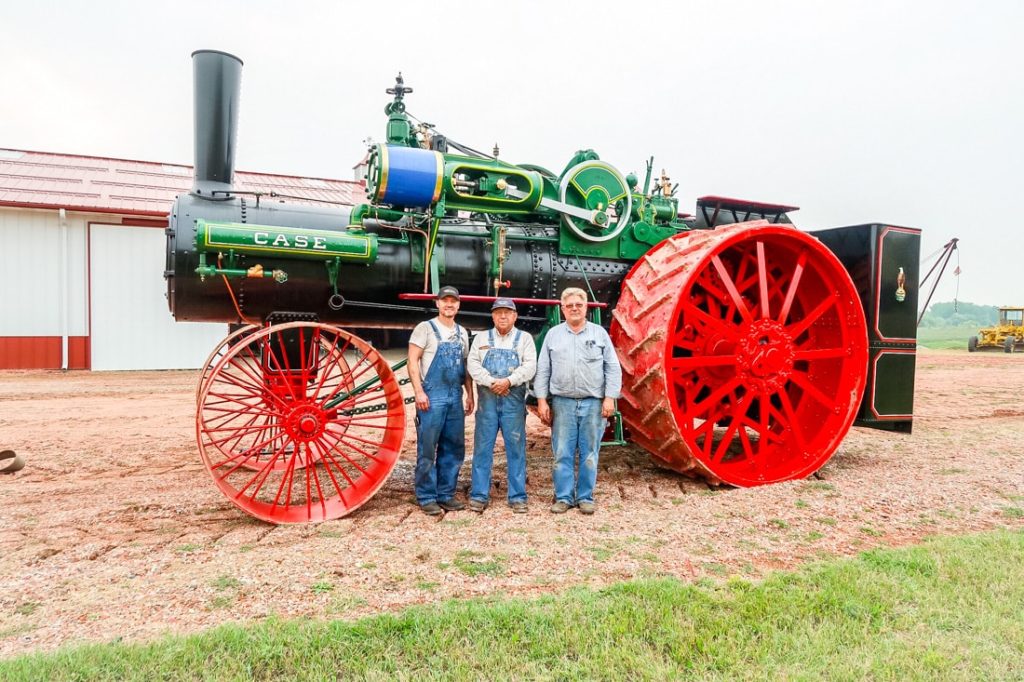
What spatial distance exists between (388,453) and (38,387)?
10.5m

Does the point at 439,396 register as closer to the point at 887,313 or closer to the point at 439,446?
the point at 439,446

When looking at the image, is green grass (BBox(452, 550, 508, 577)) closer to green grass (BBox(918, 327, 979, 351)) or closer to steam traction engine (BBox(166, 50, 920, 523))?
steam traction engine (BBox(166, 50, 920, 523))

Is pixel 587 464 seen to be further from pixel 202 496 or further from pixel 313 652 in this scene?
pixel 202 496

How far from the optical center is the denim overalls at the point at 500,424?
456 cm

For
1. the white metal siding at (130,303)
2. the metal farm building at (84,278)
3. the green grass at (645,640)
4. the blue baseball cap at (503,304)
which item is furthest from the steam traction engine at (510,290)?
the white metal siding at (130,303)

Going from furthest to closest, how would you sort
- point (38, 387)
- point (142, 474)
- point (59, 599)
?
point (38, 387) → point (142, 474) → point (59, 599)

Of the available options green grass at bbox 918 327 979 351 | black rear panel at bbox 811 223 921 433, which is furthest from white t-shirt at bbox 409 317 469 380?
green grass at bbox 918 327 979 351

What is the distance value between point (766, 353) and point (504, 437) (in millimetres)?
2172

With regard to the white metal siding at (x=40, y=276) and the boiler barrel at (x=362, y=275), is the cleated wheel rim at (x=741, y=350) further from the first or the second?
the white metal siding at (x=40, y=276)

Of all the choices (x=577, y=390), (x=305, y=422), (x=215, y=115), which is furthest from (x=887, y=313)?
(x=215, y=115)

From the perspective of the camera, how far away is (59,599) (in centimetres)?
313

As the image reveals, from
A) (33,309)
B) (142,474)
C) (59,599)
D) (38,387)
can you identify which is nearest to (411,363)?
(59,599)

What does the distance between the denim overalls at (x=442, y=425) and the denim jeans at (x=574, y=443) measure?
677 mm

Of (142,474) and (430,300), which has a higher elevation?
(430,300)
